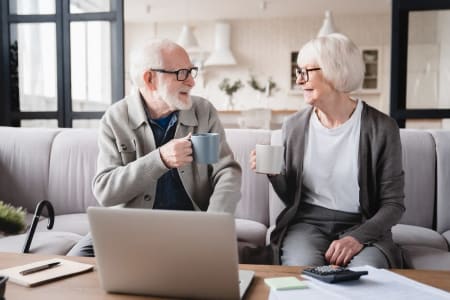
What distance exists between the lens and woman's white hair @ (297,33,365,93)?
170 cm

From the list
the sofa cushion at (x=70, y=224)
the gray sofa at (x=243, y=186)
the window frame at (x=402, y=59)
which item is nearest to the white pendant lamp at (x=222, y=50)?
the window frame at (x=402, y=59)

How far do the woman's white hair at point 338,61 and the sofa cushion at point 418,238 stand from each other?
698mm

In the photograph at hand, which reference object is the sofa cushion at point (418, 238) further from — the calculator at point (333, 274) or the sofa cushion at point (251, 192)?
the calculator at point (333, 274)

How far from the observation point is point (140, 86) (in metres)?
1.74

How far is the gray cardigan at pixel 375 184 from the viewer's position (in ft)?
5.38

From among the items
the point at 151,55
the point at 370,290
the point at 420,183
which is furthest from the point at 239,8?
the point at 370,290

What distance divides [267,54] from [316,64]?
282 inches

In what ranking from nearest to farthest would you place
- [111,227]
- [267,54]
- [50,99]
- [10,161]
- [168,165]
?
1. [111,227]
2. [168,165]
3. [10,161]
4. [50,99]
5. [267,54]

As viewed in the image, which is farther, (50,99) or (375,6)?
(375,6)

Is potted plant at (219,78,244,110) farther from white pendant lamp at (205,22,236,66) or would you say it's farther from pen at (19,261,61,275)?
pen at (19,261,61,275)

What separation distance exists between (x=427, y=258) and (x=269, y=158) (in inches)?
28.2

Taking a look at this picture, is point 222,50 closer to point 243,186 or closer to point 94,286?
point 243,186

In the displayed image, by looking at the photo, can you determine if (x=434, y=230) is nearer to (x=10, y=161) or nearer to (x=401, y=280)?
(x=401, y=280)

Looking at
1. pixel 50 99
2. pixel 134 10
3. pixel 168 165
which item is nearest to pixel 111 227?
pixel 168 165
